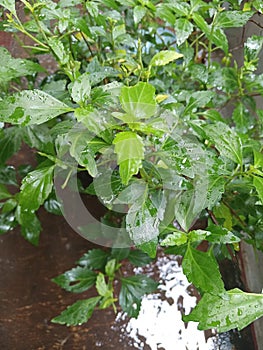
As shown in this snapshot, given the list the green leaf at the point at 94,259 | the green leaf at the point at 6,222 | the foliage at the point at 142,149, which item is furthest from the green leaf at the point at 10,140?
the green leaf at the point at 94,259

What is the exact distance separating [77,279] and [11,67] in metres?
0.39

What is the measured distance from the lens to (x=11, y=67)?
0.60m

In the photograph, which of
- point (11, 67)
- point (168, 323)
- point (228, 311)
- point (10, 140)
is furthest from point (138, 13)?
point (168, 323)

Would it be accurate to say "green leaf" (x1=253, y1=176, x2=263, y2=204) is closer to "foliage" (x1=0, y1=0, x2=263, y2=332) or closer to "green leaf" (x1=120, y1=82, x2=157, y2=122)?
"foliage" (x1=0, y1=0, x2=263, y2=332)

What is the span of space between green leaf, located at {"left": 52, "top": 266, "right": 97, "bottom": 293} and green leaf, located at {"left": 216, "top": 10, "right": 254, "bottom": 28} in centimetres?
45

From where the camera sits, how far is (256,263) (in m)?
0.90

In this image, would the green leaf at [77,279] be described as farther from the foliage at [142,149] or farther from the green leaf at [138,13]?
the green leaf at [138,13]

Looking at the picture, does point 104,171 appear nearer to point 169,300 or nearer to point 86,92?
point 86,92

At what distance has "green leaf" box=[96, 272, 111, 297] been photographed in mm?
791

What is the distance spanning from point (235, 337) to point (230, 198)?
10.8 inches

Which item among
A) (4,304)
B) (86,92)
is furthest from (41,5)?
(4,304)

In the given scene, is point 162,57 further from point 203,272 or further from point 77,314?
point 77,314

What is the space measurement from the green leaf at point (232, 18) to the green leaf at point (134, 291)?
1.39ft

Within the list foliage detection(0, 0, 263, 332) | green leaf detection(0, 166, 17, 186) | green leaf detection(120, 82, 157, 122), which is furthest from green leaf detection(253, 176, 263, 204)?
green leaf detection(0, 166, 17, 186)
